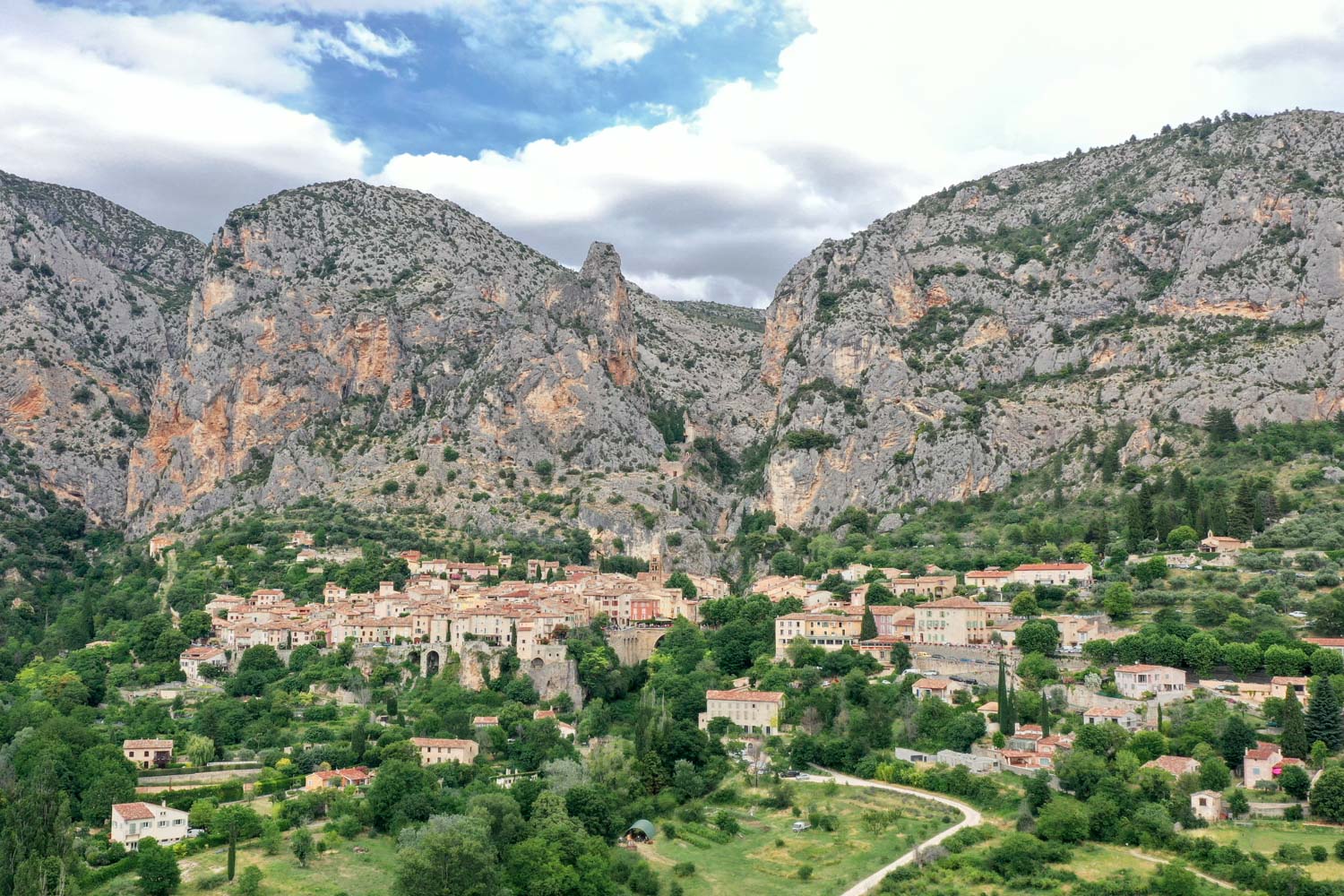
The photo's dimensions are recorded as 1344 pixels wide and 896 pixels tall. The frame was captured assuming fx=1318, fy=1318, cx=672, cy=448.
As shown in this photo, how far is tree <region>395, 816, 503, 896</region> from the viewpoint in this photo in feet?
159

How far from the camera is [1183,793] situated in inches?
2151

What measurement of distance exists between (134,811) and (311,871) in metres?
9.15

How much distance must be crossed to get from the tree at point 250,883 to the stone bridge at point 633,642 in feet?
117

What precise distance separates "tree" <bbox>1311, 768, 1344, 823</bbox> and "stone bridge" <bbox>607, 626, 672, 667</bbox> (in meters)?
42.2

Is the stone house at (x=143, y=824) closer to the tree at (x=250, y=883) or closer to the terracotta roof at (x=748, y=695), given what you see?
the tree at (x=250, y=883)

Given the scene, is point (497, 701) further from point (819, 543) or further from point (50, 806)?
point (819, 543)

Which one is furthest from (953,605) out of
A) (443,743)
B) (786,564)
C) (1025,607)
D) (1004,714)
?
(786,564)

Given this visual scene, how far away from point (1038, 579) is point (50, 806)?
59345 millimetres

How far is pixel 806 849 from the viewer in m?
54.8

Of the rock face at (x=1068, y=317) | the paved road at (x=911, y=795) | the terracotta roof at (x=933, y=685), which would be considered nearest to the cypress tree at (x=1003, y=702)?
the terracotta roof at (x=933, y=685)

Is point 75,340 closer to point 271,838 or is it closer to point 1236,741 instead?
point 271,838

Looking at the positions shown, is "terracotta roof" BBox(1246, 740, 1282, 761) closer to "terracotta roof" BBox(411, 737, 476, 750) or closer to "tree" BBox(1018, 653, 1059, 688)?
"tree" BBox(1018, 653, 1059, 688)

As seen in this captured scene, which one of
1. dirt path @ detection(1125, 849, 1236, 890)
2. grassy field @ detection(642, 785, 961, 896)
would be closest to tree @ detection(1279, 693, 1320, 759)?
dirt path @ detection(1125, 849, 1236, 890)

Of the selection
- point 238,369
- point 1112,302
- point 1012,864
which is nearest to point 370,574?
point 238,369
